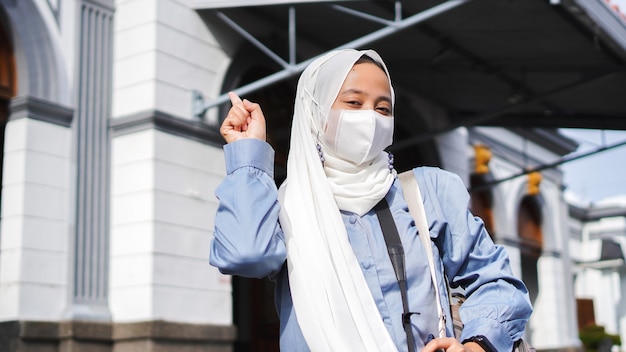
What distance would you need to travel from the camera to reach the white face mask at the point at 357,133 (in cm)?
191

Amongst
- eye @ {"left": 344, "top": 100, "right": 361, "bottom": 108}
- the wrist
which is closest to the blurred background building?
eye @ {"left": 344, "top": 100, "right": 361, "bottom": 108}

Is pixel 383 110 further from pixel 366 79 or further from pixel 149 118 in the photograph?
pixel 149 118

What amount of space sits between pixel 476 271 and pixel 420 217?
17cm

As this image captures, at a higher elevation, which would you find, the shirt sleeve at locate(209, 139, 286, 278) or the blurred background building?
the blurred background building

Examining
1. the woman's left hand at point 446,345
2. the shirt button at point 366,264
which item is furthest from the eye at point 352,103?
the woman's left hand at point 446,345

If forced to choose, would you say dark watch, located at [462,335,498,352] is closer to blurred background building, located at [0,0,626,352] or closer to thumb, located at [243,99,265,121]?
thumb, located at [243,99,265,121]

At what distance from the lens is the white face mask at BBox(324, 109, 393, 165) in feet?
6.28

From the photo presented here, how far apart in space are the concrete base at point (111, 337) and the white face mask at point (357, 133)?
5.30 m

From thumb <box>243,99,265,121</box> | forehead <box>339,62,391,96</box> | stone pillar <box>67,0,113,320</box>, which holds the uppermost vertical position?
stone pillar <box>67,0,113,320</box>

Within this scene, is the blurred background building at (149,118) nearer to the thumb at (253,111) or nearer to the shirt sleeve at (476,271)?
the thumb at (253,111)

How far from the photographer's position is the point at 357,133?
1901mm

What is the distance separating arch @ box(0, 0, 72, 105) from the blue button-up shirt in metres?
5.60

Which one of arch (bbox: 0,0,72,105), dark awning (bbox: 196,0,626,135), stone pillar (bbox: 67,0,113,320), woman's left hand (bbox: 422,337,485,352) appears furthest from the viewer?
dark awning (bbox: 196,0,626,135)

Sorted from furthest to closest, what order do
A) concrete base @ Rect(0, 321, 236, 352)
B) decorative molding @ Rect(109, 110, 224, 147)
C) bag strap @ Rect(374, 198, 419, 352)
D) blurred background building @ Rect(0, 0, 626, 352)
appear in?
decorative molding @ Rect(109, 110, 224, 147)
blurred background building @ Rect(0, 0, 626, 352)
concrete base @ Rect(0, 321, 236, 352)
bag strap @ Rect(374, 198, 419, 352)
